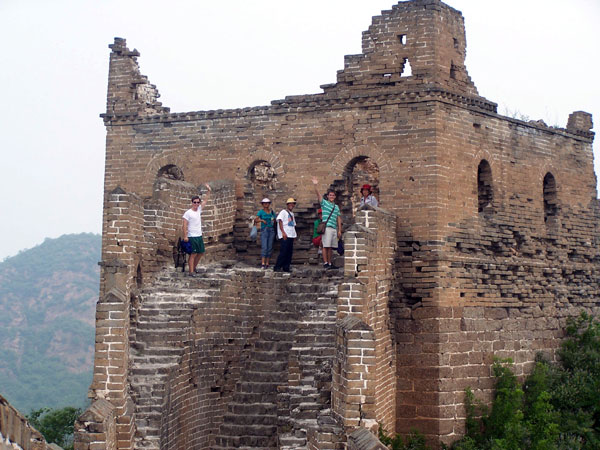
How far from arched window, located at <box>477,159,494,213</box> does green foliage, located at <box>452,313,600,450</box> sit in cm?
299

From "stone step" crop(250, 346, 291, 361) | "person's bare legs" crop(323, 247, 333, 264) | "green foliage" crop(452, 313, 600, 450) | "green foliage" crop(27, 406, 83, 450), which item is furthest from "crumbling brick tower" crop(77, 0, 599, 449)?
"green foliage" crop(27, 406, 83, 450)

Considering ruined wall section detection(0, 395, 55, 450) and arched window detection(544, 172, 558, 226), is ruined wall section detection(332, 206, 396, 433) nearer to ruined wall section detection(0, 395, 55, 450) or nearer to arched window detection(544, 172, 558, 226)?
arched window detection(544, 172, 558, 226)

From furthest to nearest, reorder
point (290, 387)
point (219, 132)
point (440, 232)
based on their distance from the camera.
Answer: point (219, 132) < point (440, 232) < point (290, 387)

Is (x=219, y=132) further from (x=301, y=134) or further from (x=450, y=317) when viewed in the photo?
(x=450, y=317)

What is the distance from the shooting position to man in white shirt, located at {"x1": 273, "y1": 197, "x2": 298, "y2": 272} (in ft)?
59.5

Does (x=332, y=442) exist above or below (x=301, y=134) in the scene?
below

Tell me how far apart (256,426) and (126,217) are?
3838 millimetres

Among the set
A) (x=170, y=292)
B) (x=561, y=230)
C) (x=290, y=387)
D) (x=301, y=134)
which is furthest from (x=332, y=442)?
(x=561, y=230)

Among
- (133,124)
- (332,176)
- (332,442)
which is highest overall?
(133,124)

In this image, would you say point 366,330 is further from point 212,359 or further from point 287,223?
point 287,223

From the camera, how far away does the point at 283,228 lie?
18.2 meters

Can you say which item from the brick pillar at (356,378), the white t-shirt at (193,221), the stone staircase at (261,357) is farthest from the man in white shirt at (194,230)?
the brick pillar at (356,378)

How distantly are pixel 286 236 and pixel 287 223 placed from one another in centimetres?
28

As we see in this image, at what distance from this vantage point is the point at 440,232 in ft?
57.1
